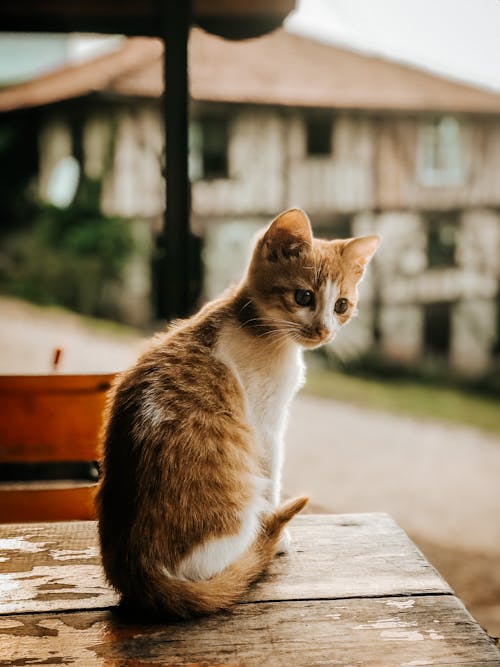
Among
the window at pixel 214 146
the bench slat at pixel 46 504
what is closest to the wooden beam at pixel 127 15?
the bench slat at pixel 46 504

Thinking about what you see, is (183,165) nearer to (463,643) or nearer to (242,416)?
(242,416)

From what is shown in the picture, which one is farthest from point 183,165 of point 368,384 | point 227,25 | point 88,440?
point 368,384

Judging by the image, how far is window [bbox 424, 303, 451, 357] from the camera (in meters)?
8.80

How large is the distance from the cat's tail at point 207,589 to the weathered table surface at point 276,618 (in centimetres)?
2

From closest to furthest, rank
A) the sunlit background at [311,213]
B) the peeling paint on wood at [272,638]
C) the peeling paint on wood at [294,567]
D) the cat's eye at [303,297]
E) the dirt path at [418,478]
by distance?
the peeling paint on wood at [272,638]
the peeling paint on wood at [294,567]
the cat's eye at [303,297]
the dirt path at [418,478]
the sunlit background at [311,213]

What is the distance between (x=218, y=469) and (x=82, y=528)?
0.40 meters

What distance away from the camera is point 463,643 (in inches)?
33.8

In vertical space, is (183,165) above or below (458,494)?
above

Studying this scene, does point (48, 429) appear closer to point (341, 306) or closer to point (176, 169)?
point (176, 169)

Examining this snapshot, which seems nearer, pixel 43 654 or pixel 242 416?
pixel 43 654

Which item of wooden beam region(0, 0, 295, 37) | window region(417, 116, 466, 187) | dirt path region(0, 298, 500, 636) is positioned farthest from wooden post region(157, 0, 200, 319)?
window region(417, 116, 466, 187)

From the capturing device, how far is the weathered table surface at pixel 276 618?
826 mm

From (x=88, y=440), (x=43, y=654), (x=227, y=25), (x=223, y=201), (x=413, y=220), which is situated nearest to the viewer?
(x=43, y=654)

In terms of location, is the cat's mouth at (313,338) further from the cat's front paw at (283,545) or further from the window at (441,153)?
the window at (441,153)
